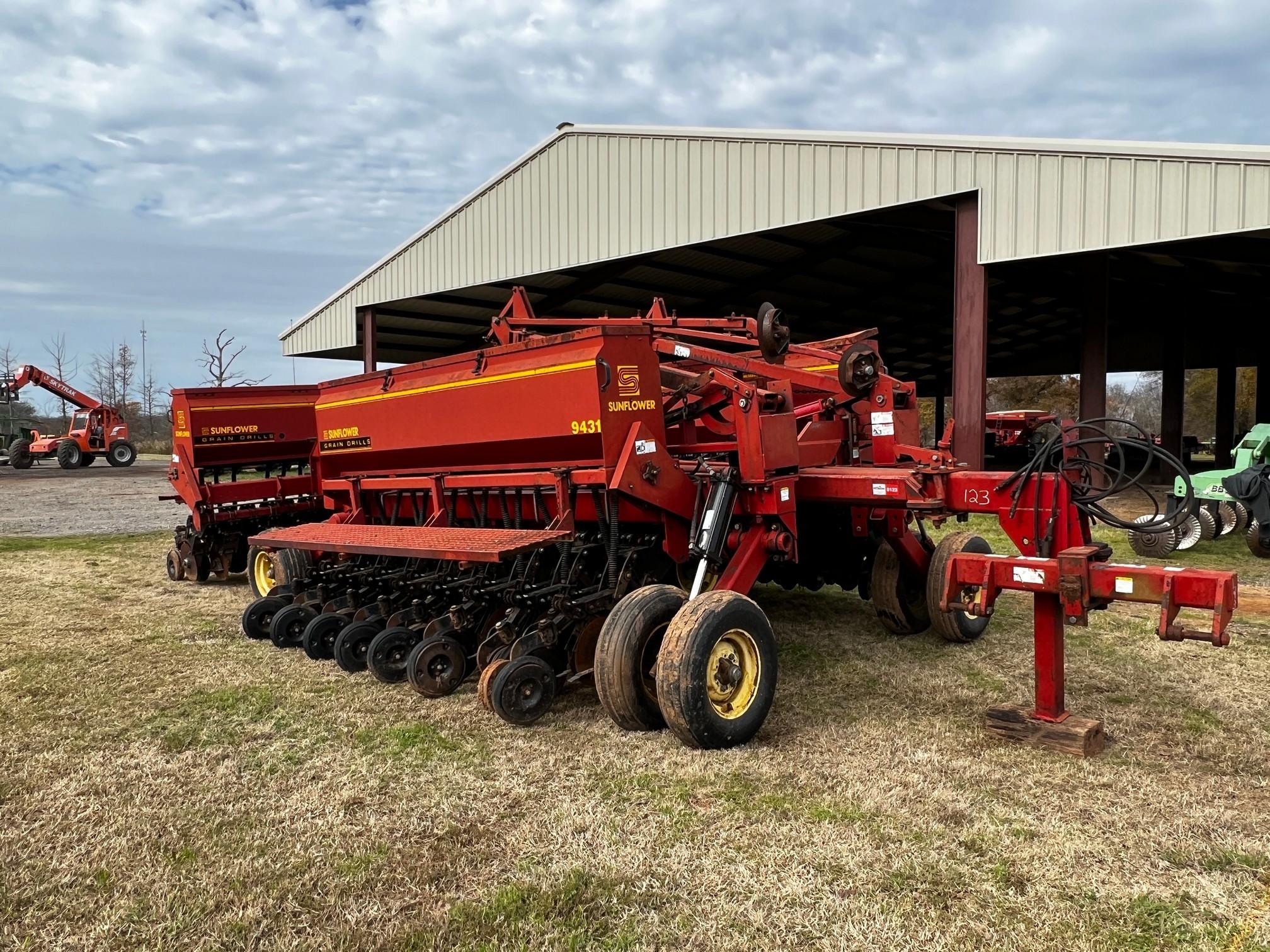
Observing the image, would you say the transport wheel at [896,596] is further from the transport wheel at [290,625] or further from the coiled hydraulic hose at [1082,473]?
the transport wheel at [290,625]

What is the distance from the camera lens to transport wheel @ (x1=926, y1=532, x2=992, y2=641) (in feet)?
19.5

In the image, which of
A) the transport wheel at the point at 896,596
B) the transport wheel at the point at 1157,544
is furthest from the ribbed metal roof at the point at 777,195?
the transport wheel at the point at 896,596

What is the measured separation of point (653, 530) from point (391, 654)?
169cm

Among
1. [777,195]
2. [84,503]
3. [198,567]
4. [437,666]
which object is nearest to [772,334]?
[437,666]

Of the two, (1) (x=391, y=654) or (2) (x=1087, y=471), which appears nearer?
(2) (x=1087, y=471)

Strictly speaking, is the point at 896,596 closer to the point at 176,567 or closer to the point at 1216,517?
the point at 1216,517

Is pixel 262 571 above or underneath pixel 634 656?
underneath

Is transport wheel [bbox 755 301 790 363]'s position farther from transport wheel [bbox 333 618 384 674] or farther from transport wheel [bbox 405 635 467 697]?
transport wheel [bbox 333 618 384 674]

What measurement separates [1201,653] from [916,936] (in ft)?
13.7

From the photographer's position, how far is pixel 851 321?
72.7 ft

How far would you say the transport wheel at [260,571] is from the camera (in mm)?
7824

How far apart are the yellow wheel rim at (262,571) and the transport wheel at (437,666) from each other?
140 inches

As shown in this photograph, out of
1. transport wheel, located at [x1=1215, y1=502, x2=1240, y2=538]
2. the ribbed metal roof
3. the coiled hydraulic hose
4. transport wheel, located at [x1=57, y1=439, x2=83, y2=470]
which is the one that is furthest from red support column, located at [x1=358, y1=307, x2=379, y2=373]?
transport wheel, located at [x1=57, y1=439, x2=83, y2=470]

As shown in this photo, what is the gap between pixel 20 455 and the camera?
30.2 meters
